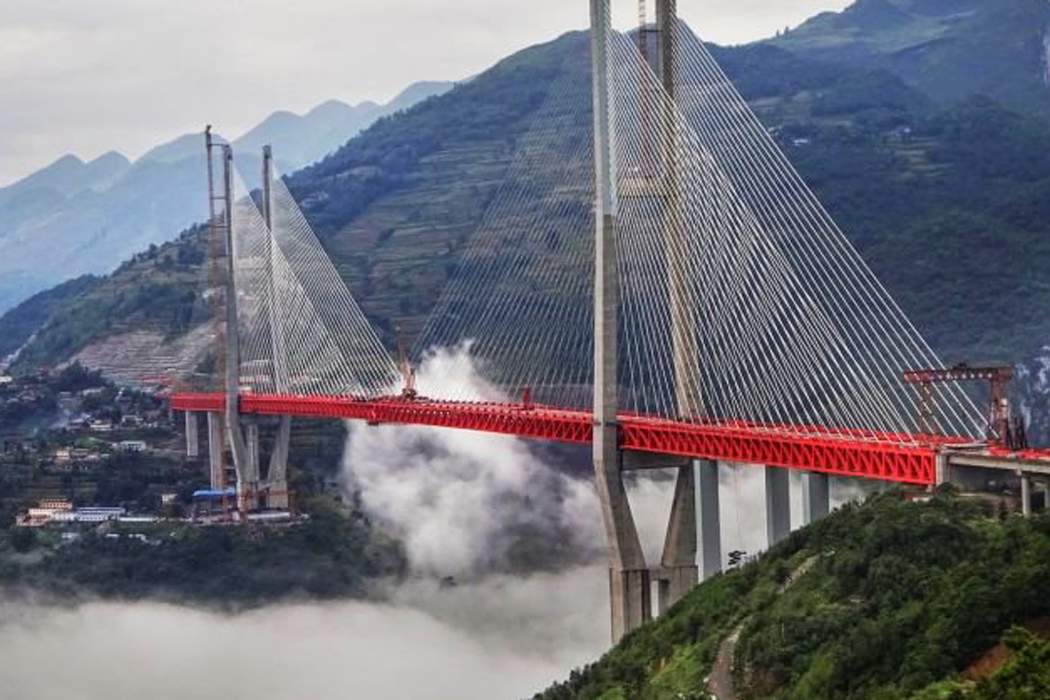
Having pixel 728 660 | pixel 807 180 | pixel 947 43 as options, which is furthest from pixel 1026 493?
pixel 947 43

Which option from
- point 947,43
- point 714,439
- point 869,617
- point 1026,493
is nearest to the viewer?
point 869,617

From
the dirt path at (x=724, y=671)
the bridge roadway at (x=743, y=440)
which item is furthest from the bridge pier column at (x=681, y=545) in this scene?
the dirt path at (x=724, y=671)

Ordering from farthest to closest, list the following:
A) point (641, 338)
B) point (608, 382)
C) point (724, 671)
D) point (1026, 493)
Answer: point (641, 338) → point (608, 382) → point (724, 671) → point (1026, 493)

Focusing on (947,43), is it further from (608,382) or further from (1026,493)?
(1026,493)

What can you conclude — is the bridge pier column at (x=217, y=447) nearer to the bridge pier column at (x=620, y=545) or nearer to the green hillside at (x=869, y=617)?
the bridge pier column at (x=620, y=545)

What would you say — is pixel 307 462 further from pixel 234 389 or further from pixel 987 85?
pixel 987 85

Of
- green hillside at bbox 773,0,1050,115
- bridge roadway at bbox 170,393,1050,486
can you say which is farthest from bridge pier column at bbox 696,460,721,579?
green hillside at bbox 773,0,1050,115
